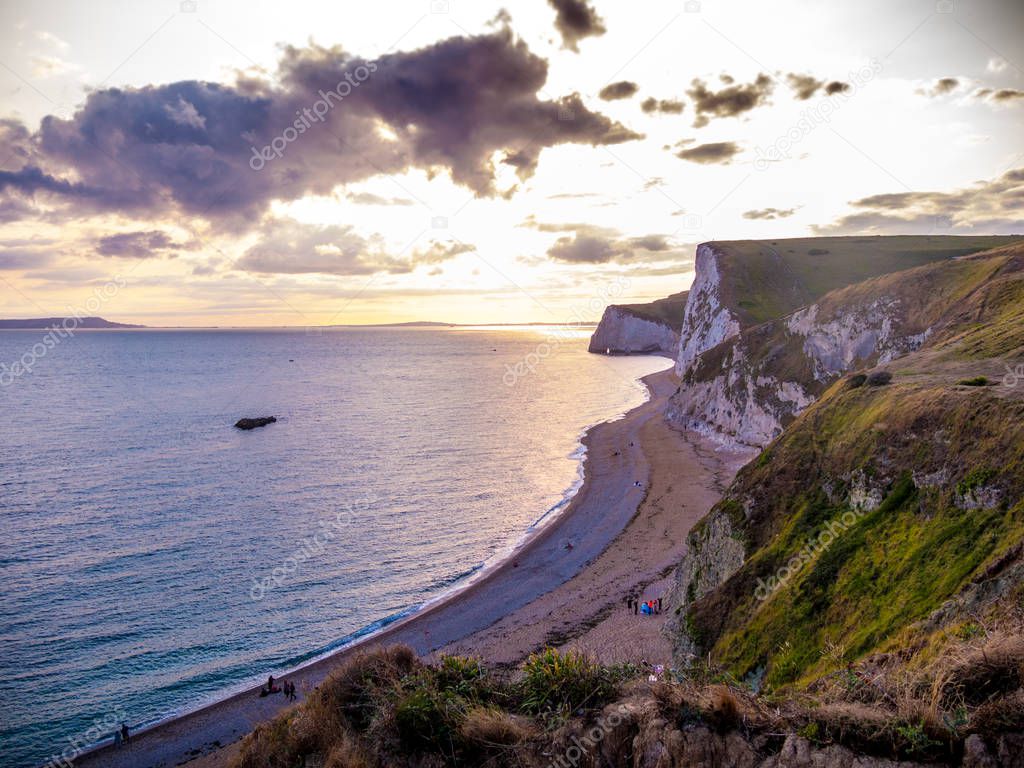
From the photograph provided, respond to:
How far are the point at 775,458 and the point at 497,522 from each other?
28.8 m

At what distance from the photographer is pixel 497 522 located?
49406mm

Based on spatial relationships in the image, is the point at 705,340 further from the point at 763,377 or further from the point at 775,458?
the point at 775,458

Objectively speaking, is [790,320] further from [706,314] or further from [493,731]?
[493,731]

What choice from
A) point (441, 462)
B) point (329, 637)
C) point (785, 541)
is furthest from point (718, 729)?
point (441, 462)

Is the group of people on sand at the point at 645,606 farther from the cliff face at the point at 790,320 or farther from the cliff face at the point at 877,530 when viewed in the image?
the cliff face at the point at 790,320

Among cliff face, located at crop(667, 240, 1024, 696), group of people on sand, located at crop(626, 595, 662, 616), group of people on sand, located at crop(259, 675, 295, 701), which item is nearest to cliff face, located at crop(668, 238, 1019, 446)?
cliff face, located at crop(667, 240, 1024, 696)

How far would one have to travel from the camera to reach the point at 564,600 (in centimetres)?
3569

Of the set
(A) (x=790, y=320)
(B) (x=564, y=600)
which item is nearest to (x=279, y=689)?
(B) (x=564, y=600)

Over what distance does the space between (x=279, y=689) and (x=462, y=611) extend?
10.9 metres

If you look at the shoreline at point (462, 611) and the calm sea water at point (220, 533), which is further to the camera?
the calm sea water at point (220, 533)

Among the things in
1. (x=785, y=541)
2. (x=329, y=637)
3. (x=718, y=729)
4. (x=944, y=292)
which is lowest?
(x=329, y=637)

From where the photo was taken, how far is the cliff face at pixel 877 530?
43.9 feet

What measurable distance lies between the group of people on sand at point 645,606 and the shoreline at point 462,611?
18.5 feet

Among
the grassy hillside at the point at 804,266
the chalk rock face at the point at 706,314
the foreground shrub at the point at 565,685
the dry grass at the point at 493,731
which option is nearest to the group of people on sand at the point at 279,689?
the foreground shrub at the point at 565,685
